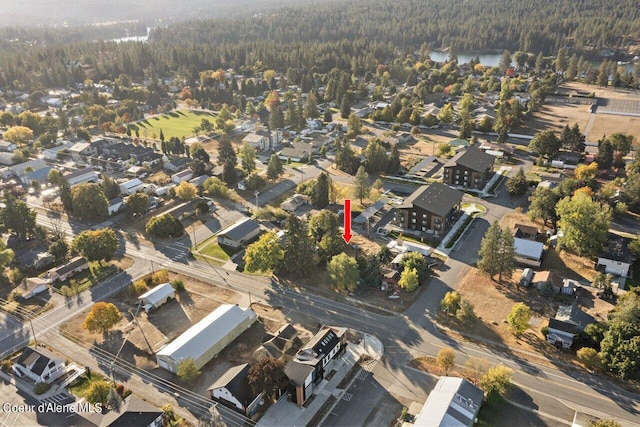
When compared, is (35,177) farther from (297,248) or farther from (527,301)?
(527,301)

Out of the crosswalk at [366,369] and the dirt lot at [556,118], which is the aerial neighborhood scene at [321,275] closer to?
the crosswalk at [366,369]

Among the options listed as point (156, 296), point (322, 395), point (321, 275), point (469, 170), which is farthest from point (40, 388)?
point (469, 170)

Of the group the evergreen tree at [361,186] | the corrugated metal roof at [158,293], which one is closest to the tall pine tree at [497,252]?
the evergreen tree at [361,186]

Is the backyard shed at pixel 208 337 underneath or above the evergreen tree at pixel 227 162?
underneath

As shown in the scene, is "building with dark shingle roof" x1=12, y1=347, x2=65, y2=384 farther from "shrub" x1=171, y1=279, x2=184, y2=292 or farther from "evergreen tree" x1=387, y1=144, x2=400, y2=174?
"evergreen tree" x1=387, y1=144, x2=400, y2=174

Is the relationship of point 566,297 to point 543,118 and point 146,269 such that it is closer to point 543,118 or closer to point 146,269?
point 146,269

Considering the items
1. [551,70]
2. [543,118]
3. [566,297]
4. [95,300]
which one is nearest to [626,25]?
[551,70]

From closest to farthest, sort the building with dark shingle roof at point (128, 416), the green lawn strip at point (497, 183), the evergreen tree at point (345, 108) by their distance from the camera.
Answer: the building with dark shingle roof at point (128, 416) → the green lawn strip at point (497, 183) → the evergreen tree at point (345, 108)

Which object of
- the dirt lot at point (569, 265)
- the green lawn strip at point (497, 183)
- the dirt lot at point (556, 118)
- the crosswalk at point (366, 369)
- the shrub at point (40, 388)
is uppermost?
the dirt lot at point (556, 118)
